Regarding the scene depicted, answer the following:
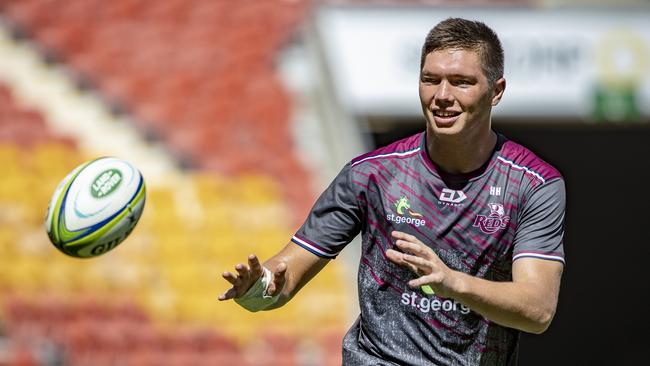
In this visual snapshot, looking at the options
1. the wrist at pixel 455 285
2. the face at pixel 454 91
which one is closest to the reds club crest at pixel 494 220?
the face at pixel 454 91

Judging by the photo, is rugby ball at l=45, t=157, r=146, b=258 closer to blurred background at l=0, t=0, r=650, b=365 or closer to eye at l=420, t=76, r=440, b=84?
eye at l=420, t=76, r=440, b=84

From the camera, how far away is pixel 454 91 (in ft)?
12.2

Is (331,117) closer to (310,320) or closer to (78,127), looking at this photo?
(310,320)

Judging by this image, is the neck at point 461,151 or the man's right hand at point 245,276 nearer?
the man's right hand at point 245,276

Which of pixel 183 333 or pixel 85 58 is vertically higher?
pixel 85 58

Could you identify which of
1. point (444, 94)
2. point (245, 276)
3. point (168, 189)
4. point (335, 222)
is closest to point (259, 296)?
point (245, 276)

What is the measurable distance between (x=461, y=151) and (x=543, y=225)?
44 cm

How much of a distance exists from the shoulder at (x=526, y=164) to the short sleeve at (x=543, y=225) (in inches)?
1.4

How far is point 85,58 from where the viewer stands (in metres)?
13.5

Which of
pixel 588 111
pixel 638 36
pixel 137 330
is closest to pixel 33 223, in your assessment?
pixel 137 330

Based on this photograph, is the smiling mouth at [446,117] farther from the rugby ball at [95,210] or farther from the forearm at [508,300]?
the rugby ball at [95,210]

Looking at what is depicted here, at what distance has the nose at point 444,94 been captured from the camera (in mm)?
3703

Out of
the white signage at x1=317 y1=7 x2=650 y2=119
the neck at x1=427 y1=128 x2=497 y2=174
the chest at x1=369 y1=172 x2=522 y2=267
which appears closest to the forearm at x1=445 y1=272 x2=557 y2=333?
the chest at x1=369 y1=172 x2=522 y2=267

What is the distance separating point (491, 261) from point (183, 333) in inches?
270
